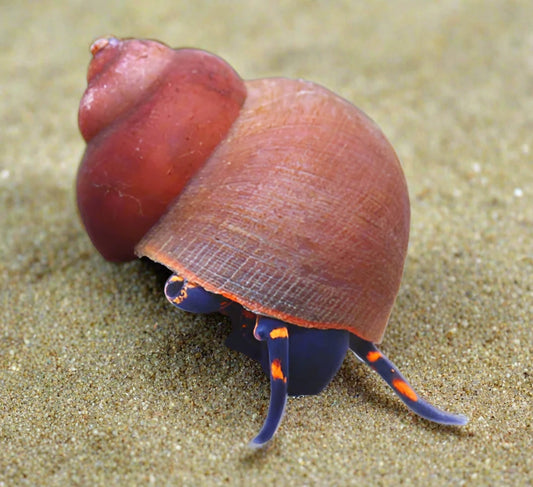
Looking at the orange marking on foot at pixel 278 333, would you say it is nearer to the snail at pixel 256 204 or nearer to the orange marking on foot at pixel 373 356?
the snail at pixel 256 204

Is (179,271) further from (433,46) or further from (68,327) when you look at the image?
(433,46)

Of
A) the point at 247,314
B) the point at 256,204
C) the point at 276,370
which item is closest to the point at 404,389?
the point at 276,370

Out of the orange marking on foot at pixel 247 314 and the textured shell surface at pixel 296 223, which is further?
the orange marking on foot at pixel 247 314

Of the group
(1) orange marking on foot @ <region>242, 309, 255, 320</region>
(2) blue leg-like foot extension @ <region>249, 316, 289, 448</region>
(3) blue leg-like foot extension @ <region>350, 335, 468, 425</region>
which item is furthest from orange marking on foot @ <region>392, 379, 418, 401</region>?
(1) orange marking on foot @ <region>242, 309, 255, 320</region>

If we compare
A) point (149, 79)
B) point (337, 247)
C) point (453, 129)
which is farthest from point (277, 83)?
point (453, 129)

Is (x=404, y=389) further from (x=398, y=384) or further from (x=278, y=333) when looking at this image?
(x=278, y=333)

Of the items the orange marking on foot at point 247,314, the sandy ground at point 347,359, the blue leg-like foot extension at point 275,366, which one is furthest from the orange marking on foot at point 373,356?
the orange marking on foot at point 247,314
